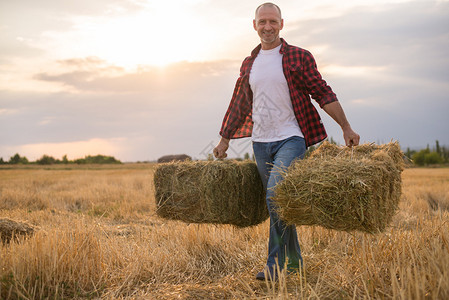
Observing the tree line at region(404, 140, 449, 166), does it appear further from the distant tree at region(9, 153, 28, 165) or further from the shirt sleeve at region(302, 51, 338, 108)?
the shirt sleeve at region(302, 51, 338, 108)

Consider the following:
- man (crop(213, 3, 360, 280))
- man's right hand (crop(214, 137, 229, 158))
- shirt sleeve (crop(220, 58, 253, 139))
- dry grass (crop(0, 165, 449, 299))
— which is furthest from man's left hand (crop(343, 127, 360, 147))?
man's right hand (crop(214, 137, 229, 158))

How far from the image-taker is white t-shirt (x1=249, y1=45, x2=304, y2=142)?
14.0ft

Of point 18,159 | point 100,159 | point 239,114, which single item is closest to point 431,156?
point 100,159

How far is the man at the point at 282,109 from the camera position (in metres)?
4.15

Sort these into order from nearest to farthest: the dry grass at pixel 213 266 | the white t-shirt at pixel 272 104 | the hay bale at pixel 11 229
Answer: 1. the dry grass at pixel 213 266
2. the white t-shirt at pixel 272 104
3. the hay bale at pixel 11 229

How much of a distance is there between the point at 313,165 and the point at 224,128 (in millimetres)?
1619

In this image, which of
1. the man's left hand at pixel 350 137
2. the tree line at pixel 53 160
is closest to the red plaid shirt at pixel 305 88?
the man's left hand at pixel 350 137

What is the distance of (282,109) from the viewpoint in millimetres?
4277

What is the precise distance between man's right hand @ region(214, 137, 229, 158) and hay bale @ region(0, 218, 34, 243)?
306cm

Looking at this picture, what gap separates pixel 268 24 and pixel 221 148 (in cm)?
151

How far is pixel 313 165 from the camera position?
3561mm

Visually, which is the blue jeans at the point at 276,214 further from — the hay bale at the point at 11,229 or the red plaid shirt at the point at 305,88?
the hay bale at the point at 11,229

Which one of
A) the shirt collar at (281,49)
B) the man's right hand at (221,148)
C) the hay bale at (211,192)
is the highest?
the shirt collar at (281,49)

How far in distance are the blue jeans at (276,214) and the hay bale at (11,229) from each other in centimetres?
371
